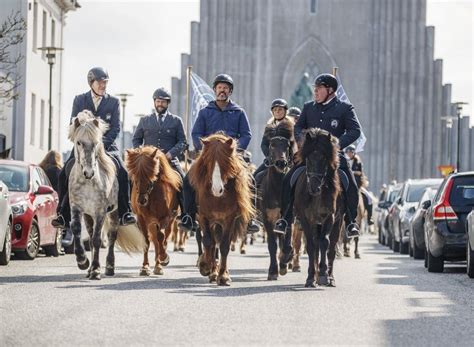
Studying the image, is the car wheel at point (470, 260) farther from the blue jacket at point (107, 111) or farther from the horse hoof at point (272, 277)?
the blue jacket at point (107, 111)

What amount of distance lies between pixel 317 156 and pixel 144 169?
3413 millimetres

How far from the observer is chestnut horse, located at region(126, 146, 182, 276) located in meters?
19.6

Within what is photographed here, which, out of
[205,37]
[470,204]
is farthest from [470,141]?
[470,204]

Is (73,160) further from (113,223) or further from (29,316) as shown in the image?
(29,316)

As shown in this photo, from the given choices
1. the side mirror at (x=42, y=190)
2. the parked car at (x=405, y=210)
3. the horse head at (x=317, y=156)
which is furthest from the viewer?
the parked car at (x=405, y=210)

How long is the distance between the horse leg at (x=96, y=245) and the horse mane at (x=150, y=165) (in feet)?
4.23

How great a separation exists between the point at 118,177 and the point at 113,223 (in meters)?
0.62

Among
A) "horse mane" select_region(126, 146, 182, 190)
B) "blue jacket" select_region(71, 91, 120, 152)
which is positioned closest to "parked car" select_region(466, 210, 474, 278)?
"horse mane" select_region(126, 146, 182, 190)

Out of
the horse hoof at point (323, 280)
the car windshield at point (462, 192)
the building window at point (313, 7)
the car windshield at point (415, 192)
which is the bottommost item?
the horse hoof at point (323, 280)

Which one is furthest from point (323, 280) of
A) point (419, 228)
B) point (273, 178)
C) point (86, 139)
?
point (419, 228)

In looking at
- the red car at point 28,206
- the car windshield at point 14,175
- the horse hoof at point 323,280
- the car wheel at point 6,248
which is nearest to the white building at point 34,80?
the red car at point 28,206

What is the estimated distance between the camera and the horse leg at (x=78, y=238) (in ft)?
59.4

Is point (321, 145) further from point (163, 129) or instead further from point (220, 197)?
point (163, 129)

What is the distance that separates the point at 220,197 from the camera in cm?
1739
